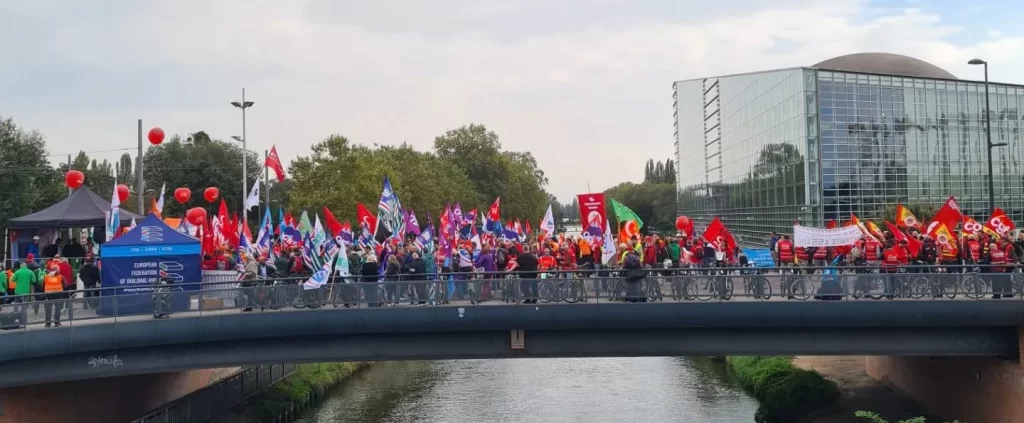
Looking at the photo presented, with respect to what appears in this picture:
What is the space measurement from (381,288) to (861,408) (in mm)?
15994

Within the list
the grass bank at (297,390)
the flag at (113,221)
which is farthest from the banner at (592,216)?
the flag at (113,221)

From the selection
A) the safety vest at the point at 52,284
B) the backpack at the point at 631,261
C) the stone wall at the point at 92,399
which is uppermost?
the backpack at the point at 631,261

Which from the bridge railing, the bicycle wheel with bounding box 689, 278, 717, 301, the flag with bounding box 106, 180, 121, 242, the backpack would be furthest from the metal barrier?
the bicycle wheel with bounding box 689, 278, 717, 301

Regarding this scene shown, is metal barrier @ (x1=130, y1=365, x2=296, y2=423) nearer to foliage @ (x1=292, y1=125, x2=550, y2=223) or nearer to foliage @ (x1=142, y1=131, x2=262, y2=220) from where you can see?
foliage @ (x1=292, y1=125, x2=550, y2=223)

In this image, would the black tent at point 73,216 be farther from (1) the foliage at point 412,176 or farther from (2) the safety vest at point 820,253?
(1) the foliage at point 412,176

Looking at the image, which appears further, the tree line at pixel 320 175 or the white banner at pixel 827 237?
the tree line at pixel 320 175

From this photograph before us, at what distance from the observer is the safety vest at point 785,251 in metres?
26.8

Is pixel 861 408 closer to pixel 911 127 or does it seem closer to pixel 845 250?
pixel 845 250

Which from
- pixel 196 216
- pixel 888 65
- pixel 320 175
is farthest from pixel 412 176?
pixel 196 216

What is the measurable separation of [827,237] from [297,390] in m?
20.3

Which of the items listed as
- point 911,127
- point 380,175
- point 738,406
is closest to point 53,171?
point 380,175

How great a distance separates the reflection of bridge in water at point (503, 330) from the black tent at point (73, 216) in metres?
11.3

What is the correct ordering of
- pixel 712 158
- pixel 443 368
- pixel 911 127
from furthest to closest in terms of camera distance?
pixel 712 158
pixel 911 127
pixel 443 368

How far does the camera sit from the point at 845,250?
88.3ft
